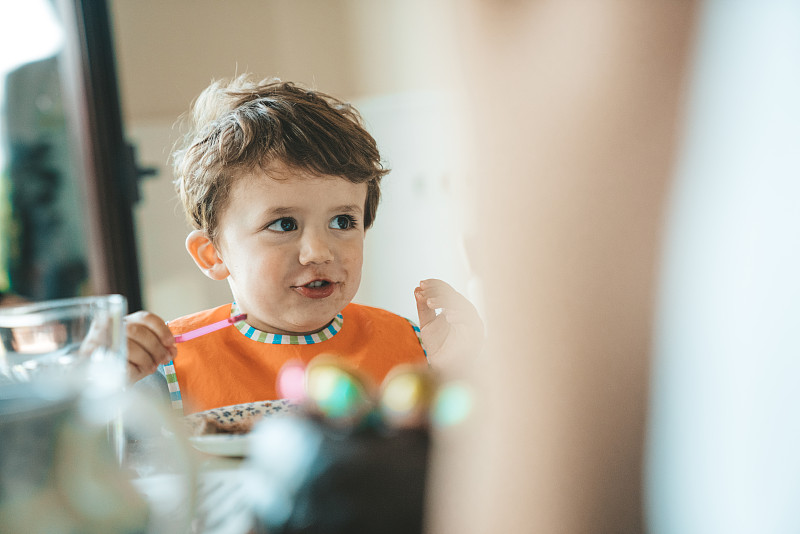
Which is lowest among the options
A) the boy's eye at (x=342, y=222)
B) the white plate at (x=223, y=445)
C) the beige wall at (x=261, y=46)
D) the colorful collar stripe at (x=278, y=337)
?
the white plate at (x=223, y=445)

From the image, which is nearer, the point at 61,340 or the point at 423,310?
the point at 61,340

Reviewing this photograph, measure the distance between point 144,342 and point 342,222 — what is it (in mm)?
176

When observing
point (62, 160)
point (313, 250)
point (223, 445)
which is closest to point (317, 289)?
point (313, 250)

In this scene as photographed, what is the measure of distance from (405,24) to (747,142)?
258mm

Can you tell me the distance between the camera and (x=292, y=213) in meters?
0.48

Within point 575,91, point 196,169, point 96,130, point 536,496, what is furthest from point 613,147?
point 96,130

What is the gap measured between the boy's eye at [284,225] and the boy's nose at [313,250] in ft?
0.04

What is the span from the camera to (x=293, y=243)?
48cm

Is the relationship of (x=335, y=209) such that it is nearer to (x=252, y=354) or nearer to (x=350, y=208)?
(x=350, y=208)

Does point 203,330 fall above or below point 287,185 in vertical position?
below

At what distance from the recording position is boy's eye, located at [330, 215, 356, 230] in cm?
50

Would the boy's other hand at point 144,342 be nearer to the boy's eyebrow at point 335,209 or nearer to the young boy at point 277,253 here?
the young boy at point 277,253

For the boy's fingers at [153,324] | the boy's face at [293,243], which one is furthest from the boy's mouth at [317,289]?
the boy's fingers at [153,324]

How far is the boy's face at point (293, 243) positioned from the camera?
1.57ft
